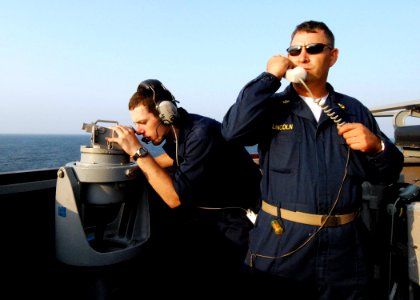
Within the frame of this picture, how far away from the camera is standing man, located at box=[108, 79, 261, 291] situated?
1.86 m

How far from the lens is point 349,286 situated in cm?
135

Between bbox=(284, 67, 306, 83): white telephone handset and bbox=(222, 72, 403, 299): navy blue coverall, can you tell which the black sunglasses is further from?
bbox=(222, 72, 403, 299): navy blue coverall

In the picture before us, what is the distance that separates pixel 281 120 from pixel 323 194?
1.39 feet

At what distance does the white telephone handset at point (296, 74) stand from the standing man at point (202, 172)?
0.67 m

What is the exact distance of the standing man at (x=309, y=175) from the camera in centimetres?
135

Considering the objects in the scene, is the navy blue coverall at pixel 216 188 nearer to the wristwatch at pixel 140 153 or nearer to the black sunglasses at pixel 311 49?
the wristwatch at pixel 140 153

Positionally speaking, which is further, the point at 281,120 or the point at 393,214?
the point at 393,214

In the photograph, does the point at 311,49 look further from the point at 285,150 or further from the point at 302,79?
the point at 285,150

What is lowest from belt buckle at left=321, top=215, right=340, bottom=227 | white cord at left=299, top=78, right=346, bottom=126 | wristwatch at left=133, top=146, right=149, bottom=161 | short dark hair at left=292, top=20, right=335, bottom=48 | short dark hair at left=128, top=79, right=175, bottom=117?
belt buckle at left=321, top=215, right=340, bottom=227

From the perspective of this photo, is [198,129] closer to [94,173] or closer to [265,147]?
[265,147]

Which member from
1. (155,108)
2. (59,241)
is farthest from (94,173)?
(155,108)

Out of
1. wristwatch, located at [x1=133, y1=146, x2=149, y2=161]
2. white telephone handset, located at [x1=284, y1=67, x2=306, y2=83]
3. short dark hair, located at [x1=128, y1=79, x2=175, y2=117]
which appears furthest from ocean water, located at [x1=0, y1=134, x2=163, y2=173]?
white telephone handset, located at [x1=284, y1=67, x2=306, y2=83]

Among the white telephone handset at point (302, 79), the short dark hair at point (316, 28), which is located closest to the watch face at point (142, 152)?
the white telephone handset at point (302, 79)

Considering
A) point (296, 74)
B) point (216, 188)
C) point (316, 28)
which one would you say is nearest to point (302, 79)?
point (296, 74)
